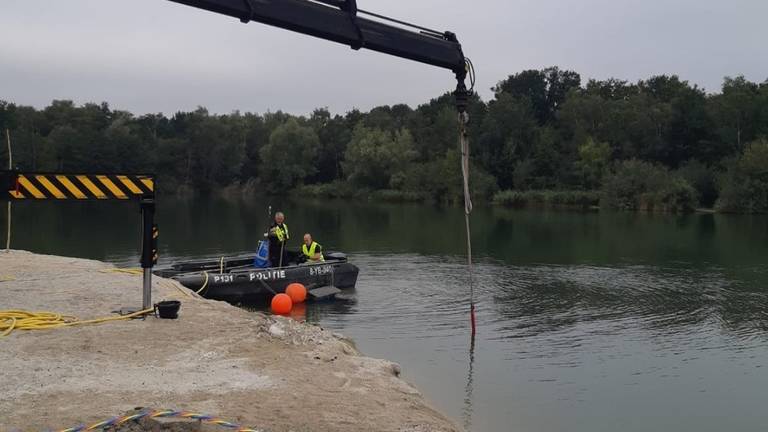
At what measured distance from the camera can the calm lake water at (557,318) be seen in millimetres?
9594

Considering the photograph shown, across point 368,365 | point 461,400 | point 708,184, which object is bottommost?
point 461,400

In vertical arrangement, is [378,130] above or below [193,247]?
→ above

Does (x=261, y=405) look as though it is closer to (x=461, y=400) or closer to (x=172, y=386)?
(x=172, y=386)

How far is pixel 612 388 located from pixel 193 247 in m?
20.7

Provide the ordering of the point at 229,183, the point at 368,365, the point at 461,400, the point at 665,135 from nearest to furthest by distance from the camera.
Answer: the point at 368,365 → the point at 461,400 → the point at 665,135 → the point at 229,183

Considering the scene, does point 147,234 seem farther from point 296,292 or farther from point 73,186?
point 296,292

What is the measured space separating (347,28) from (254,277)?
810cm

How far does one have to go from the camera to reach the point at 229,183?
90.9 metres

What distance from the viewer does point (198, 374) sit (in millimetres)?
7191

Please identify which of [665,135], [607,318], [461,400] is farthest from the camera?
[665,135]

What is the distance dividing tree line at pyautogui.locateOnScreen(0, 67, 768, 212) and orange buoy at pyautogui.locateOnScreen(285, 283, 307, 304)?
44532mm

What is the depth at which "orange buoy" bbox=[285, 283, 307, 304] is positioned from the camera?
Result: 15.9m

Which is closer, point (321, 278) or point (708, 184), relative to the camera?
point (321, 278)

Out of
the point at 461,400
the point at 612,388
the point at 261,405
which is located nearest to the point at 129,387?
the point at 261,405
